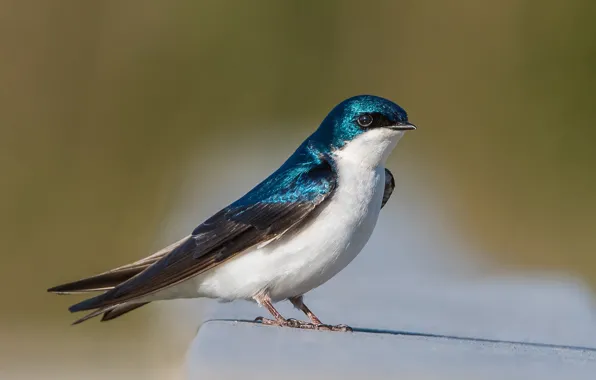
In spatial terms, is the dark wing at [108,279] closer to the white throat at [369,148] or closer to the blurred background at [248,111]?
the white throat at [369,148]

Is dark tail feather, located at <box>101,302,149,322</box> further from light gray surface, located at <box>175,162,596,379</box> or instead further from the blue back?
the blue back

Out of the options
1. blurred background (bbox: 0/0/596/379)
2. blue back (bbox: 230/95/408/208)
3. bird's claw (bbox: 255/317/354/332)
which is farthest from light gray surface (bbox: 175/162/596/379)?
blurred background (bbox: 0/0/596/379)

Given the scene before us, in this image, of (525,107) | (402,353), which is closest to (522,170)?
(525,107)

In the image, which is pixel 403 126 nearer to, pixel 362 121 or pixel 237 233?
pixel 362 121

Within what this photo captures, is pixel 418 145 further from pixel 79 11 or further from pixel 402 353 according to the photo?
pixel 402 353

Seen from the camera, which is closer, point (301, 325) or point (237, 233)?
point (301, 325)

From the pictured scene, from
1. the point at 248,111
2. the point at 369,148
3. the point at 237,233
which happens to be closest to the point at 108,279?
the point at 237,233
